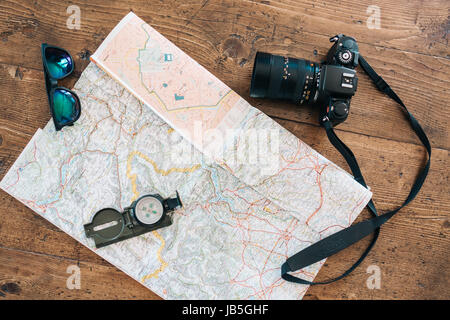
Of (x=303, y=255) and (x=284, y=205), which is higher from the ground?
(x=284, y=205)

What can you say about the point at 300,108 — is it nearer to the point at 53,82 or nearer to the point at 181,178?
the point at 181,178

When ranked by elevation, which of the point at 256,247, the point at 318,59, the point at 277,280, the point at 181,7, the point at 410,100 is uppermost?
the point at 181,7

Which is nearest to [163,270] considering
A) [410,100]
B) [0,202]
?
[0,202]

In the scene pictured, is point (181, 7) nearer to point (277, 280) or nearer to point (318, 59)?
point (318, 59)

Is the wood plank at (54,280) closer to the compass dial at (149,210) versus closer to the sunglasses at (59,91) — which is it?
the compass dial at (149,210)

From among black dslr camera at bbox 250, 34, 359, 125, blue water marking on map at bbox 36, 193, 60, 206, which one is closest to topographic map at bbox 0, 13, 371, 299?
blue water marking on map at bbox 36, 193, 60, 206

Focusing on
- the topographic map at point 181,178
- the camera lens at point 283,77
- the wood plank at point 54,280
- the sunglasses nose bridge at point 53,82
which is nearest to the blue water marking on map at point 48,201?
the topographic map at point 181,178
